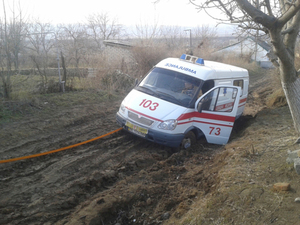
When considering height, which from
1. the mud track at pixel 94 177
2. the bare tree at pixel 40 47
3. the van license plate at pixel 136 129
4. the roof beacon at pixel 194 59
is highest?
the bare tree at pixel 40 47

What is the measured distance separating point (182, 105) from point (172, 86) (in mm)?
816

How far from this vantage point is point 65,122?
332 inches

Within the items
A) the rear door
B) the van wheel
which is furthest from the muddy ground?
the rear door

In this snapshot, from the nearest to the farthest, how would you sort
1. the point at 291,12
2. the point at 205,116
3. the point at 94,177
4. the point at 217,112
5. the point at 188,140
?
1. the point at 291,12
2. the point at 94,177
3. the point at 188,140
4. the point at 205,116
5. the point at 217,112

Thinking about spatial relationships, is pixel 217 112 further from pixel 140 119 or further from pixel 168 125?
pixel 140 119

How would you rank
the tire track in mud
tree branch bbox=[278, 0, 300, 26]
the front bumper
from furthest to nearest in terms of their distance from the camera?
the front bumper → tree branch bbox=[278, 0, 300, 26] → the tire track in mud

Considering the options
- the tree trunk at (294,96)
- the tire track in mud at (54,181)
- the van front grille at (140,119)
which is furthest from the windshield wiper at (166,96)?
the tree trunk at (294,96)

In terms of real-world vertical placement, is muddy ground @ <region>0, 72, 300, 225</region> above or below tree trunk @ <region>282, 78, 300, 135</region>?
below

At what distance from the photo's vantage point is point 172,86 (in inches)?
301

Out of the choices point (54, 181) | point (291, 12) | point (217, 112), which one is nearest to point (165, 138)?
point (217, 112)

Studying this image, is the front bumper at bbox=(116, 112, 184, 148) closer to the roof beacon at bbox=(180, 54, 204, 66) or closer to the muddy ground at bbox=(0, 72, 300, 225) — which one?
the muddy ground at bbox=(0, 72, 300, 225)

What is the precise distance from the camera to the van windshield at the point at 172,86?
288 inches

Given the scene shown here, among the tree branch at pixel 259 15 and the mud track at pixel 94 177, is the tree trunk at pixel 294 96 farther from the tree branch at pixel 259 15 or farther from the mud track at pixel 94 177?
the mud track at pixel 94 177

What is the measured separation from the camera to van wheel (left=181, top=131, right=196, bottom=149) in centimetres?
714
